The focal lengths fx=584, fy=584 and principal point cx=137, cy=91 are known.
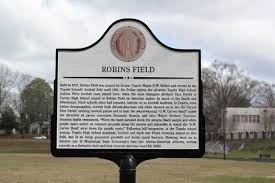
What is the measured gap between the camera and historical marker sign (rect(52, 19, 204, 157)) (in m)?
8.30

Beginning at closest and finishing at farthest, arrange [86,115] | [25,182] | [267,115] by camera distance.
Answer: [86,115] → [25,182] → [267,115]

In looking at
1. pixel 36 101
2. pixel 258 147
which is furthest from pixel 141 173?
pixel 36 101

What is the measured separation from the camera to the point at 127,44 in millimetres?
8438

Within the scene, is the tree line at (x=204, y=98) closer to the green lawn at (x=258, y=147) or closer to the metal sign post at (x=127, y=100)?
the green lawn at (x=258, y=147)

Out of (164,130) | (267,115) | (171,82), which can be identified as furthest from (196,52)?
(267,115)

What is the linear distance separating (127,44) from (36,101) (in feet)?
469

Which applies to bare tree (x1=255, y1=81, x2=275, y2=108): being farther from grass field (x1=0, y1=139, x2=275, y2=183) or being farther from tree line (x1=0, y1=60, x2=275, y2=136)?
grass field (x1=0, y1=139, x2=275, y2=183)

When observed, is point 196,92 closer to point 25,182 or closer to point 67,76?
point 67,76

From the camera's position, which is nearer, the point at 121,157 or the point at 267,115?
the point at 121,157

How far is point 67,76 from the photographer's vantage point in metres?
8.45

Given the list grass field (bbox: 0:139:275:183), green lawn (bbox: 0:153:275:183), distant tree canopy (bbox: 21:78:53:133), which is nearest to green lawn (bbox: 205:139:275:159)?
distant tree canopy (bbox: 21:78:53:133)

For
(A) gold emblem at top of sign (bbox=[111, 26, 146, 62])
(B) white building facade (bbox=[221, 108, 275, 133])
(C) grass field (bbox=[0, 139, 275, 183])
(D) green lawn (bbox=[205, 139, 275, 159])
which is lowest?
(D) green lawn (bbox=[205, 139, 275, 159])

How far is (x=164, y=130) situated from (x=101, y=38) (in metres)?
1.63

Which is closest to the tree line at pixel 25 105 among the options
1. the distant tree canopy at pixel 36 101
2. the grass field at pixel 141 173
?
the distant tree canopy at pixel 36 101
